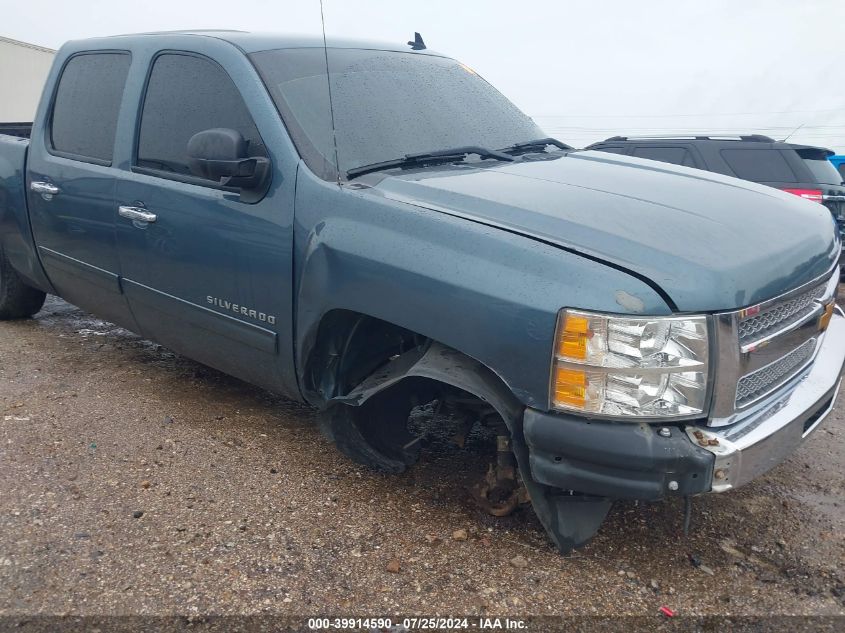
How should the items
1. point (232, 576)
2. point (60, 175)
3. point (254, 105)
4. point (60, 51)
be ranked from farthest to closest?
point (60, 51)
point (60, 175)
point (254, 105)
point (232, 576)

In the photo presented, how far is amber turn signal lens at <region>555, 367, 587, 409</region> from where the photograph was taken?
223 cm

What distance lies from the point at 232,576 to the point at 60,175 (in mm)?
2579

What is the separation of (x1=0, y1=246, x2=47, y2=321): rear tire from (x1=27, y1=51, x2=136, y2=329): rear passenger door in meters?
0.91

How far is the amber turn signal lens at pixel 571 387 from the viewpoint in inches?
88.0

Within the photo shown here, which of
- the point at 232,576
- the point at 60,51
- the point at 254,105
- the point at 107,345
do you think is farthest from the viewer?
the point at 107,345

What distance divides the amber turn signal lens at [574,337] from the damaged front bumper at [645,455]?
20 centimetres

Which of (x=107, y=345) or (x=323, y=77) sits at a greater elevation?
(x=323, y=77)

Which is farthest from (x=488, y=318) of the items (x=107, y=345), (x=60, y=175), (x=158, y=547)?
(x=107, y=345)

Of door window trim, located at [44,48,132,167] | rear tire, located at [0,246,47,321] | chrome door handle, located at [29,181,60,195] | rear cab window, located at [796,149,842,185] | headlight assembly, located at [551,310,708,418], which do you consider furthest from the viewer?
rear cab window, located at [796,149,842,185]

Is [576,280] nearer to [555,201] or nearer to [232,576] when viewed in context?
[555,201]

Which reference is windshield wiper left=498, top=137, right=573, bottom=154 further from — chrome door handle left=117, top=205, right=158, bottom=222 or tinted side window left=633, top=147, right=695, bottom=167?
tinted side window left=633, top=147, right=695, bottom=167

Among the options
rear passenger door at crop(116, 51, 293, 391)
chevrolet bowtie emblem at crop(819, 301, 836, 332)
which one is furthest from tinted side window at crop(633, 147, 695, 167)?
rear passenger door at crop(116, 51, 293, 391)

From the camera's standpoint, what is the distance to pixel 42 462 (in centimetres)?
333

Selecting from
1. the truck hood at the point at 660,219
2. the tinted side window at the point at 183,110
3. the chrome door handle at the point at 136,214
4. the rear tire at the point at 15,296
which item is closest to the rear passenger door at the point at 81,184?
the chrome door handle at the point at 136,214
